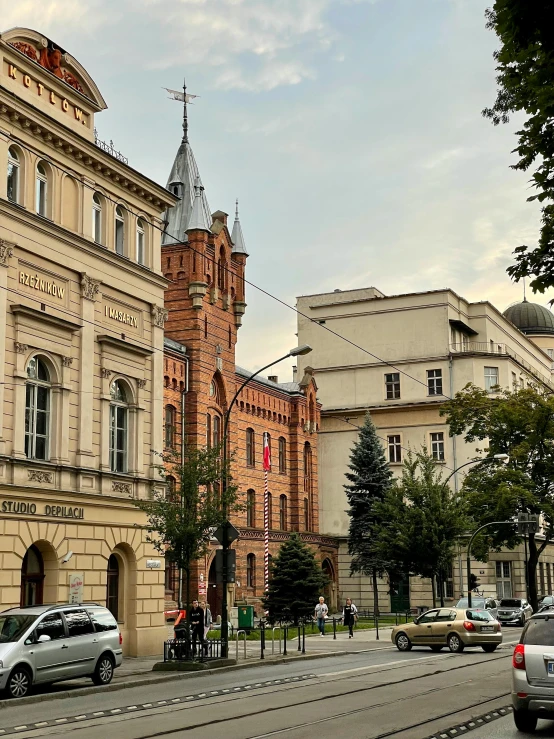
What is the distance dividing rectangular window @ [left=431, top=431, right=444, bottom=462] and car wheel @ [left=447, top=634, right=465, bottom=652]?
1375 inches

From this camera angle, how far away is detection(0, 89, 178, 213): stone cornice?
25922mm

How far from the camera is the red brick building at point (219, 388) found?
50.0m

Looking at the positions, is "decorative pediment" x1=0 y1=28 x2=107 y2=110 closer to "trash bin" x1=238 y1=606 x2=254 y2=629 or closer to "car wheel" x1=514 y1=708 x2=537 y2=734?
"trash bin" x1=238 y1=606 x2=254 y2=629

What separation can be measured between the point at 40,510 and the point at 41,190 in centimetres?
865

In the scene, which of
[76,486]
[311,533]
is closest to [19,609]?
[76,486]

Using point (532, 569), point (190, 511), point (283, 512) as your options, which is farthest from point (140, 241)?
point (283, 512)

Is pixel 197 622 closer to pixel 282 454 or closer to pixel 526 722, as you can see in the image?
pixel 526 722

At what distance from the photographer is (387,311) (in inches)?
2756

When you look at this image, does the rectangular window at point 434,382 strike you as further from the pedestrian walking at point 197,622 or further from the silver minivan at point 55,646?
the silver minivan at point 55,646

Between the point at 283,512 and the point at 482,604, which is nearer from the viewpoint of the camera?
the point at 482,604

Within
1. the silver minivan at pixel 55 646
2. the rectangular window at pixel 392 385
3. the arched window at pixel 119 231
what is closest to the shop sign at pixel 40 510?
the silver minivan at pixel 55 646

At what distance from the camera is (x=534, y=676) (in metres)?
13.2

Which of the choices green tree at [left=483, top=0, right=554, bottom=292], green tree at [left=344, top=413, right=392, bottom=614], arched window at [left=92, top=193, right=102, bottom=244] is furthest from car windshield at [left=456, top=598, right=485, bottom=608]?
green tree at [left=483, top=0, right=554, bottom=292]

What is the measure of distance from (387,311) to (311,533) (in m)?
16.8
